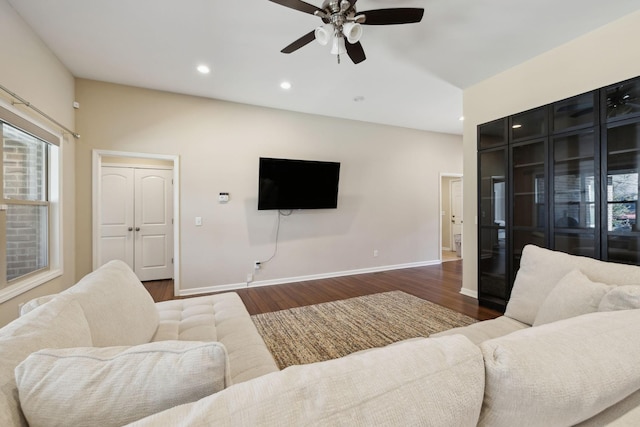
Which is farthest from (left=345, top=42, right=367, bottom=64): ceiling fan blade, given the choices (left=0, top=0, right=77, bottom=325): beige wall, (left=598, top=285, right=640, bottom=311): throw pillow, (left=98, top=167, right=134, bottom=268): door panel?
(left=98, top=167, right=134, bottom=268): door panel

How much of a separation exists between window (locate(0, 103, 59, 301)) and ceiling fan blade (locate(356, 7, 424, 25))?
2830 millimetres

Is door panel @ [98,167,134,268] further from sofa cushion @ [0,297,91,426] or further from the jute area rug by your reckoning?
sofa cushion @ [0,297,91,426]

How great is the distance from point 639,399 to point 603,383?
0.27 meters

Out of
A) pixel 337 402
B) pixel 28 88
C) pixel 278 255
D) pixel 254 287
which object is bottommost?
pixel 254 287

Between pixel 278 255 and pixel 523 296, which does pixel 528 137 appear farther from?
pixel 278 255

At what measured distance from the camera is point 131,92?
336cm

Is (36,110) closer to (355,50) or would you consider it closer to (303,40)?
(303,40)

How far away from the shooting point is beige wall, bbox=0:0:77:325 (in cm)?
203

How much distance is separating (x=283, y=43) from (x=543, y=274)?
2820mm

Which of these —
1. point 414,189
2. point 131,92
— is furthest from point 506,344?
point 414,189

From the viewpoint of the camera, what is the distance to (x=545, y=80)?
269 cm

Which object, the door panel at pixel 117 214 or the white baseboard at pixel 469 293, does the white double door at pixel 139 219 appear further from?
the white baseboard at pixel 469 293

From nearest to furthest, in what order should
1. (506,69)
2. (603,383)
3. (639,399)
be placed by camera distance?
(603,383), (639,399), (506,69)

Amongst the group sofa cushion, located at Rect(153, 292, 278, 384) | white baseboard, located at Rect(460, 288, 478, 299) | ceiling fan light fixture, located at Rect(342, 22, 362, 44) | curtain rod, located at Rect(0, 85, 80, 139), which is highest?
ceiling fan light fixture, located at Rect(342, 22, 362, 44)
